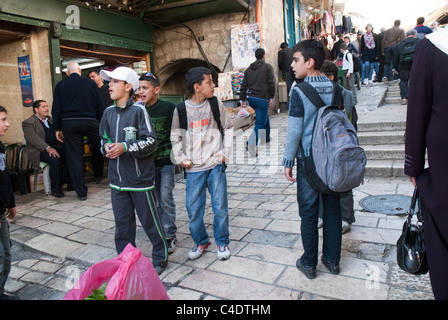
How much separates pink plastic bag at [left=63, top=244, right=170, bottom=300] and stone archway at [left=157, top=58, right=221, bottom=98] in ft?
32.0

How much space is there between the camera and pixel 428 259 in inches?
65.9

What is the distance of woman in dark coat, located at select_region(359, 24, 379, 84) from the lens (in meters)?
12.4

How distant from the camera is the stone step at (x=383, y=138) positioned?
6328 mm

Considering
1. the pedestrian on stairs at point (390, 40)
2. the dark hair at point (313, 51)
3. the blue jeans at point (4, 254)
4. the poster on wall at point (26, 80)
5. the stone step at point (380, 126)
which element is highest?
the pedestrian on stairs at point (390, 40)

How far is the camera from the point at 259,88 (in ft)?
24.8

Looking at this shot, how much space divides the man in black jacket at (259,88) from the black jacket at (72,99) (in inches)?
131

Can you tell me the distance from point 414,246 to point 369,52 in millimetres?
12395

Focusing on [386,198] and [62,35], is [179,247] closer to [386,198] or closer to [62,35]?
[386,198]

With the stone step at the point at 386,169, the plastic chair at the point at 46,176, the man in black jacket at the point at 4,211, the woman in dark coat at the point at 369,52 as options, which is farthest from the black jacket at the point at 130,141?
the woman in dark coat at the point at 369,52

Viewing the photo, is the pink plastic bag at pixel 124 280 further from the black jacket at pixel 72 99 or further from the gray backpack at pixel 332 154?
the black jacket at pixel 72 99

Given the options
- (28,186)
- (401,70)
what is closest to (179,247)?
(28,186)

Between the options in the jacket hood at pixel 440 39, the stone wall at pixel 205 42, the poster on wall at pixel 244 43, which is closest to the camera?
the jacket hood at pixel 440 39

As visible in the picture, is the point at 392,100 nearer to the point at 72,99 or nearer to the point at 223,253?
the point at 72,99

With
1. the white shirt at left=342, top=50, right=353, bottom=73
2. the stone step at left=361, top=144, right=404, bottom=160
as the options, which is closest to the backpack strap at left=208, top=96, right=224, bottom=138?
the stone step at left=361, top=144, right=404, bottom=160
